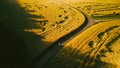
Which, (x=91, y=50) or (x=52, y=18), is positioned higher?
(x=52, y=18)

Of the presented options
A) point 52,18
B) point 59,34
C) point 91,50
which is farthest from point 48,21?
point 91,50

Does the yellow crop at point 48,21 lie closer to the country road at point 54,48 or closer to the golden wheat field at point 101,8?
the country road at point 54,48

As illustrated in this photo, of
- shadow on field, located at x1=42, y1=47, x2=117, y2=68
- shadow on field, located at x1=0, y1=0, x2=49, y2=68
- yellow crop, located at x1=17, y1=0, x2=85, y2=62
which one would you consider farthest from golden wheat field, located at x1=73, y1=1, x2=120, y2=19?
shadow on field, located at x1=42, y1=47, x2=117, y2=68

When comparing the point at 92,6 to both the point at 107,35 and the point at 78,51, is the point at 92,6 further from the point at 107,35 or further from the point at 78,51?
the point at 78,51

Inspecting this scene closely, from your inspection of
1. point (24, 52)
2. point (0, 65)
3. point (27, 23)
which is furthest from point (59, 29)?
point (0, 65)

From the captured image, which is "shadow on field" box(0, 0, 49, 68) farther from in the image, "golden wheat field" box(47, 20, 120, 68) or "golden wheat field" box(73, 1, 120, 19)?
"golden wheat field" box(73, 1, 120, 19)

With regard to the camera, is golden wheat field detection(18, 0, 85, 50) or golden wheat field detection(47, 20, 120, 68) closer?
golden wheat field detection(47, 20, 120, 68)

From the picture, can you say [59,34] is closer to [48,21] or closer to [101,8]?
[48,21]
